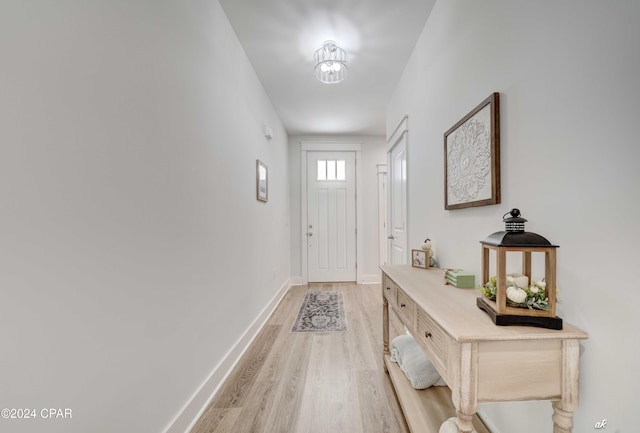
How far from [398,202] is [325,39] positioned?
1784 millimetres

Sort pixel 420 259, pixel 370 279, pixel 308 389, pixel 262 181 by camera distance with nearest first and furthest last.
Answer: pixel 308 389 → pixel 420 259 → pixel 262 181 → pixel 370 279

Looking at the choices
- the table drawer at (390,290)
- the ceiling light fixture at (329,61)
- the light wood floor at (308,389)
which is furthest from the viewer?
the ceiling light fixture at (329,61)

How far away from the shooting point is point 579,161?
2.77 feet

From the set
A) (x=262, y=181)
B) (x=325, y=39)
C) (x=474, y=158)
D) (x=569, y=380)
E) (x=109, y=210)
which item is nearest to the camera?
(x=569, y=380)

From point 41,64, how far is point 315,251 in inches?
165

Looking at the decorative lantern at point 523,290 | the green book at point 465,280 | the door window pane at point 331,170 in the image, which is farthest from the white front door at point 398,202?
the decorative lantern at point 523,290

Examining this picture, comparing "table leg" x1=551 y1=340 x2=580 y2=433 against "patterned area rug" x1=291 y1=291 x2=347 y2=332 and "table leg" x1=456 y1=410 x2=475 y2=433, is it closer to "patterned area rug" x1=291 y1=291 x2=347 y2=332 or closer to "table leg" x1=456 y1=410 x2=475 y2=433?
"table leg" x1=456 y1=410 x2=475 y2=433

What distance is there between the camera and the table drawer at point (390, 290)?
1635mm

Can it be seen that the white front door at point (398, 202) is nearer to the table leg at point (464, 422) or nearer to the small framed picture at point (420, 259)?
the small framed picture at point (420, 259)

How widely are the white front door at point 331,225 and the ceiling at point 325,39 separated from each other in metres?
1.39

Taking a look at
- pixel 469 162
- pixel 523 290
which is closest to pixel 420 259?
pixel 469 162

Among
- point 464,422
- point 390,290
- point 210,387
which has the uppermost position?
point 390,290

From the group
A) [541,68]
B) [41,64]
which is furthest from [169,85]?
[541,68]

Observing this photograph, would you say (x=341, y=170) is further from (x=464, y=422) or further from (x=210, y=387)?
(x=464, y=422)
